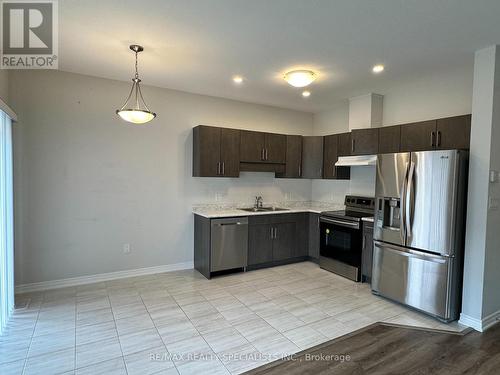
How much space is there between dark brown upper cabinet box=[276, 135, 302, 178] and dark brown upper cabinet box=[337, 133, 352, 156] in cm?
75

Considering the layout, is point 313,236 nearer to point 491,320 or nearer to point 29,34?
point 491,320

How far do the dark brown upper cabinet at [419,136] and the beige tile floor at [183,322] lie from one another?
6.46ft

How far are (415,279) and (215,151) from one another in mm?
3120

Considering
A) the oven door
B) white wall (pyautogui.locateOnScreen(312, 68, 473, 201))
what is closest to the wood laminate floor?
the oven door

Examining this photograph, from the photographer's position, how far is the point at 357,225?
13.4 feet

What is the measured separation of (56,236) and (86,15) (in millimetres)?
2729

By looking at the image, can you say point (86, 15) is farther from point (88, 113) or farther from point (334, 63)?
point (334, 63)

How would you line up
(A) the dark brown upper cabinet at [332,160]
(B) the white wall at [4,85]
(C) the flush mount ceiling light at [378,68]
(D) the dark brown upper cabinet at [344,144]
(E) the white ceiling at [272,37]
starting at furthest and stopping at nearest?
(A) the dark brown upper cabinet at [332,160] → (D) the dark brown upper cabinet at [344,144] → (C) the flush mount ceiling light at [378,68] → (B) the white wall at [4,85] → (E) the white ceiling at [272,37]

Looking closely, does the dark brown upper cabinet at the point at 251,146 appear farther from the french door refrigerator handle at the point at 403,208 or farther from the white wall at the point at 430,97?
the french door refrigerator handle at the point at 403,208

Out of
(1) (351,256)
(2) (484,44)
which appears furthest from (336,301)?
(2) (484,44)

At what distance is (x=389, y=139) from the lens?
4.00 meters

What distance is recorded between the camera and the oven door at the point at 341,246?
414 cm

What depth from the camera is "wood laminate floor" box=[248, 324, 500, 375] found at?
228 centimetres

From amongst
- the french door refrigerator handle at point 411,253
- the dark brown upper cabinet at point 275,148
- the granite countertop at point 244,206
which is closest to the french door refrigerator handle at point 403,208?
the french door refrigerator handle at point 411,253
